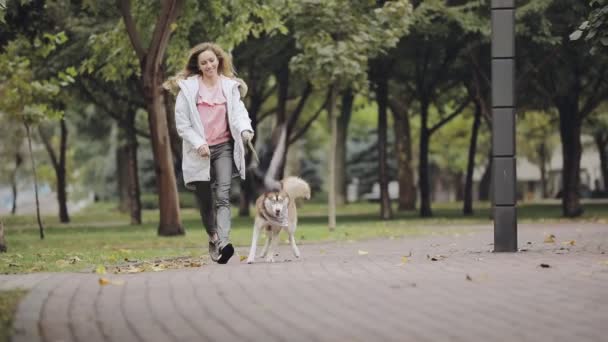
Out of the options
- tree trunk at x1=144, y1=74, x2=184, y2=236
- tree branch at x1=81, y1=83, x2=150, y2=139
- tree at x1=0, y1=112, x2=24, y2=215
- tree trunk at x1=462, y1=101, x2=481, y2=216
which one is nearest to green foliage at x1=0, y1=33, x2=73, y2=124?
tree trunk at x1=144, y1=74, x2=184, y2=236

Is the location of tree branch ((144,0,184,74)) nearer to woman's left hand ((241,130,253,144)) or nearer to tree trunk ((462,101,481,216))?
woman's left hand ((241,130,253,144))

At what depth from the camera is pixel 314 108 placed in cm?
4644

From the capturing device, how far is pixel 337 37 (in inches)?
1043

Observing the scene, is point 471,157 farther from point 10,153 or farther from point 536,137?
point 10,153

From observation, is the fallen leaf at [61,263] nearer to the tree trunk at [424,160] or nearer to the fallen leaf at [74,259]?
the fallen leaf at [74,259]

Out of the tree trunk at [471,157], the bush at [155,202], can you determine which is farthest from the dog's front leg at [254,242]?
the bush at [155,202]

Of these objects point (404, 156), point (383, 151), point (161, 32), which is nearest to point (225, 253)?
point (161, 32)

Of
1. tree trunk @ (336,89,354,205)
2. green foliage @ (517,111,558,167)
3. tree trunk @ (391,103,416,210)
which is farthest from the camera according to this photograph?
green foliage @ (517,111,558,167)

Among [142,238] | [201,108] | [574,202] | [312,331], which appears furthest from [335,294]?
[574,202]

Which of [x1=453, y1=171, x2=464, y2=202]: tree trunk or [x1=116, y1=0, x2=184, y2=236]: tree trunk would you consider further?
[x1=453, y1=171, x2=464, y2=202]: tree trunk

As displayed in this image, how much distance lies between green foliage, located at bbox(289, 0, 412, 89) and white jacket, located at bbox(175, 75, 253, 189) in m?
13.0

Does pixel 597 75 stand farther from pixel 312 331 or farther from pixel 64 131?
pixel 312 331

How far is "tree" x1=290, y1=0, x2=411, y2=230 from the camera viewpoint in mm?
25359

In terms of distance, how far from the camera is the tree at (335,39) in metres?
25.4
